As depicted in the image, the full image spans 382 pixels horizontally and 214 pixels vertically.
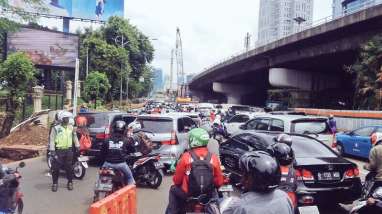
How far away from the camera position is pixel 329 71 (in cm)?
4366

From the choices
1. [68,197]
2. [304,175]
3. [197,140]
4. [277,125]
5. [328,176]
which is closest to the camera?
[197,140]

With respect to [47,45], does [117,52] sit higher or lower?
higher

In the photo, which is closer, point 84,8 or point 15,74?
point 15,74

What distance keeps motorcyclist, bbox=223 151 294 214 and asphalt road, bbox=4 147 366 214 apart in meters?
5.35

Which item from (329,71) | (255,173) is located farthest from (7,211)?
(329,71)

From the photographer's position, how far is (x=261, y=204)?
2951mm

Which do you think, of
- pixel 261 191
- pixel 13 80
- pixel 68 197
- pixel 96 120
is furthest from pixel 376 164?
pixel 13 80

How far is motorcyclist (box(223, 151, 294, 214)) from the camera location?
2.95 meters

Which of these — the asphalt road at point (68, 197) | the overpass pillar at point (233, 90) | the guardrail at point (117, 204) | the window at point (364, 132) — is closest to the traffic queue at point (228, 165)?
the asphalt road at point (68, 197)

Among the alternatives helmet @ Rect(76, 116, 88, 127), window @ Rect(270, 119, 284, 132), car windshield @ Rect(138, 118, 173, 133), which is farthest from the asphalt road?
window @ Rect(270, 119, 284, 132)

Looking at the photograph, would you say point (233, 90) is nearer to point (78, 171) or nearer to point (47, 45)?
point (47, 45)

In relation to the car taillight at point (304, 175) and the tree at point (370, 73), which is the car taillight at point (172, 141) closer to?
the car taillight at point (304, 175)

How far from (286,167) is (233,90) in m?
63.7

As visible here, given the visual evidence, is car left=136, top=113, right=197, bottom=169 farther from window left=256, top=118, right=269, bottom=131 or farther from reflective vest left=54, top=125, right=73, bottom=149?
window left=256, top=118, right=269, bottom=131
